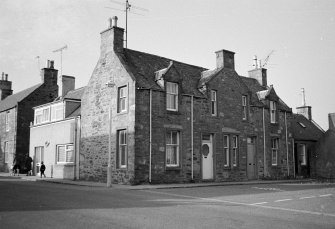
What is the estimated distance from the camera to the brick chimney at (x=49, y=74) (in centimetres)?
4150

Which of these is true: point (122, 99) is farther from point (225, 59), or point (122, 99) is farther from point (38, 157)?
point (38, 157)

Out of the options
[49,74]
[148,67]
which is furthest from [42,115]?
[148,67]

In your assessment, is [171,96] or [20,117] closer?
[171,96]

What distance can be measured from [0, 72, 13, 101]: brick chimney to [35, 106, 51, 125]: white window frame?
1768 cm

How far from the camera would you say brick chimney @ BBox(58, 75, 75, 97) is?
114 feet

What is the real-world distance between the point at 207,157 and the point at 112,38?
10269 millimetres

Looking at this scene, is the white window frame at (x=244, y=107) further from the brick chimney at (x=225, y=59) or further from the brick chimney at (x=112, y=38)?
the brick chimney at (x=112, y=38)

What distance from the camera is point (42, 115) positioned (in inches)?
1299

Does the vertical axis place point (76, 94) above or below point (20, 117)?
above

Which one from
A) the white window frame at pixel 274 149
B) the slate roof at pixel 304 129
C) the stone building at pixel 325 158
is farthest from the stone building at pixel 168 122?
the stone building at pixel 325 158

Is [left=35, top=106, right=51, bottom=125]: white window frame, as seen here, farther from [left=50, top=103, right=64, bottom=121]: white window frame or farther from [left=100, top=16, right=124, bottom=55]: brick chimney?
[left=100, top=16, right=124, bottom=55]: brick chimney

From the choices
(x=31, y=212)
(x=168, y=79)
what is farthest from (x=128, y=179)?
(x=31, y=212)

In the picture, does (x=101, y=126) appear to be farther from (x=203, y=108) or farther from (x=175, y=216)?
(x=175, y=216)

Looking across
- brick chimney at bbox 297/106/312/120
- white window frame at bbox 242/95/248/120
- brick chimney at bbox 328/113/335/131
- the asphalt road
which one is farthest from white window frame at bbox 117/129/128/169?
brick chimney at bbox 297/106/312/120
